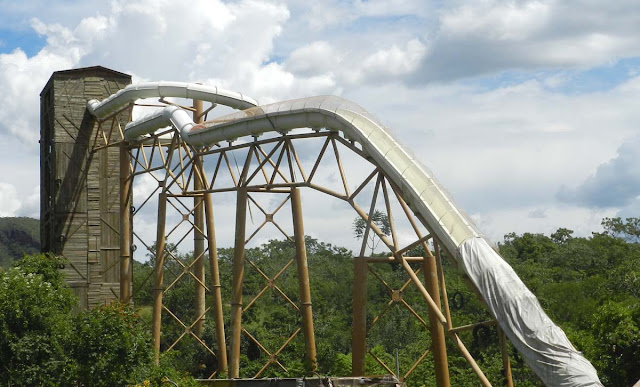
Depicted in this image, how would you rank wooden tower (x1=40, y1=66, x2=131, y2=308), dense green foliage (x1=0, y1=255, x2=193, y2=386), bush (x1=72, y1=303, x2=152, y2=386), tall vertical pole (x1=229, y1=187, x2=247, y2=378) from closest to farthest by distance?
bush (x1=72, y1=303, x2=152, y2=386)
dense green foliage (x1=0, y1=255, x2=193, y2=386)
tall vertical pole (x1=229, y1=187, x2=247, y2=378)
wooden tower (x1=40, y1=66, x2=131, y2=308)

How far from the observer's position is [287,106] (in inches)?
893

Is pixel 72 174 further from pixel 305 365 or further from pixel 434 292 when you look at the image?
pixel 434 292

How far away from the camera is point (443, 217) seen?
18984 mm

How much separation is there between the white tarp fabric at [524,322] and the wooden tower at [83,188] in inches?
814

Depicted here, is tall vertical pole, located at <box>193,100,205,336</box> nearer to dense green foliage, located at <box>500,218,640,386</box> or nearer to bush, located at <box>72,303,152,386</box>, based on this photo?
bush, located at <box>72,303,152,386</box>

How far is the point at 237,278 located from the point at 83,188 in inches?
535

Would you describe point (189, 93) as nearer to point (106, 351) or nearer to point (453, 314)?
point (106, 351)

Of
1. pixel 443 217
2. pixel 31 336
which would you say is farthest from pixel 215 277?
pixel 443 217

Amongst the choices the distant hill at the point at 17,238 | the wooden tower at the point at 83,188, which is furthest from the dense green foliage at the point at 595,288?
the distant hill at the point at 17,238

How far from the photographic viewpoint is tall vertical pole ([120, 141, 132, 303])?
31.5 metres

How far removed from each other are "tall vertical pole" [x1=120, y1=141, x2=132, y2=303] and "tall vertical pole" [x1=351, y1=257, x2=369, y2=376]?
11995 millimetres

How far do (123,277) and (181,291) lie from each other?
73.1ft

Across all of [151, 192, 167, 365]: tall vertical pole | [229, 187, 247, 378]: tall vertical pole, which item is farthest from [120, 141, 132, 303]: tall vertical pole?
[229, 187, 247, 378]: tall vertical pole

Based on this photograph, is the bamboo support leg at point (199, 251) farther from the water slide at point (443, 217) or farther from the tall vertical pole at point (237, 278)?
the tall vertical pole at point (237, 278)
